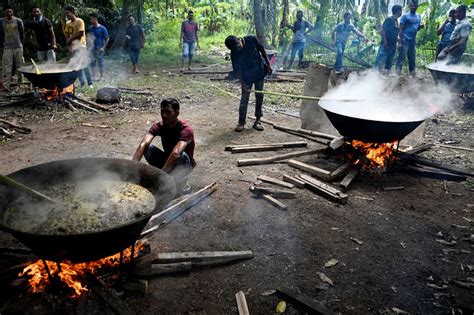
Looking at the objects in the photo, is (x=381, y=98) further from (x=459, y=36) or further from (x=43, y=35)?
(x=43, y=35)

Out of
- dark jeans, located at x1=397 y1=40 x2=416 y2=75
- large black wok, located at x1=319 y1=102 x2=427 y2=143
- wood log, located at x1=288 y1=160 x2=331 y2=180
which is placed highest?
dark jeans, located at x1=397 y1=40 x2=416 y2=75

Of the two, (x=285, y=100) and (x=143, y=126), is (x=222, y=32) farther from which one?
(x=143, y=126)

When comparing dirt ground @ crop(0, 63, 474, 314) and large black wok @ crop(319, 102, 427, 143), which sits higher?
large black wok @ crop(319, 102, 427, 143)

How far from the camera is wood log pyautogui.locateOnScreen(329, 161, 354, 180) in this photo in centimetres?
570

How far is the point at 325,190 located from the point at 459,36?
8.40 m

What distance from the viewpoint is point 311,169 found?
19.4 ft

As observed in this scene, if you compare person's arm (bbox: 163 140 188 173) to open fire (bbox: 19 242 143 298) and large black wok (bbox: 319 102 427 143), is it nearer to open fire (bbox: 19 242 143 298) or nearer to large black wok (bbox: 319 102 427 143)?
open fire (bbox: 19 242 143 298)

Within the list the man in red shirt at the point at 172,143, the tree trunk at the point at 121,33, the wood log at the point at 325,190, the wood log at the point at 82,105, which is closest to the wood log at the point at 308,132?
the wood log at the point at 325,190

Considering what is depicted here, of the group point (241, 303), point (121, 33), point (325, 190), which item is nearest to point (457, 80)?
point (325, 190)

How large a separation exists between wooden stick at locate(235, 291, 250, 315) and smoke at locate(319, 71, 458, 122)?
423cm

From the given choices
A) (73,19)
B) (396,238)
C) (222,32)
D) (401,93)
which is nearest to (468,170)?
(401,93)

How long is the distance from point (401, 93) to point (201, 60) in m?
11.9

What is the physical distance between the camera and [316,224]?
4.64 metres

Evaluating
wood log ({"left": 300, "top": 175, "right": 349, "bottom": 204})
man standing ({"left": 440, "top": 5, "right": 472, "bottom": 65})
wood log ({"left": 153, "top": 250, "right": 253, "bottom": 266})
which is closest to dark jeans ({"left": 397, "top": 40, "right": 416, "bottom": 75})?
man standing ({"left": 440, "top": 5, "right": 472, "bottom": 65})
